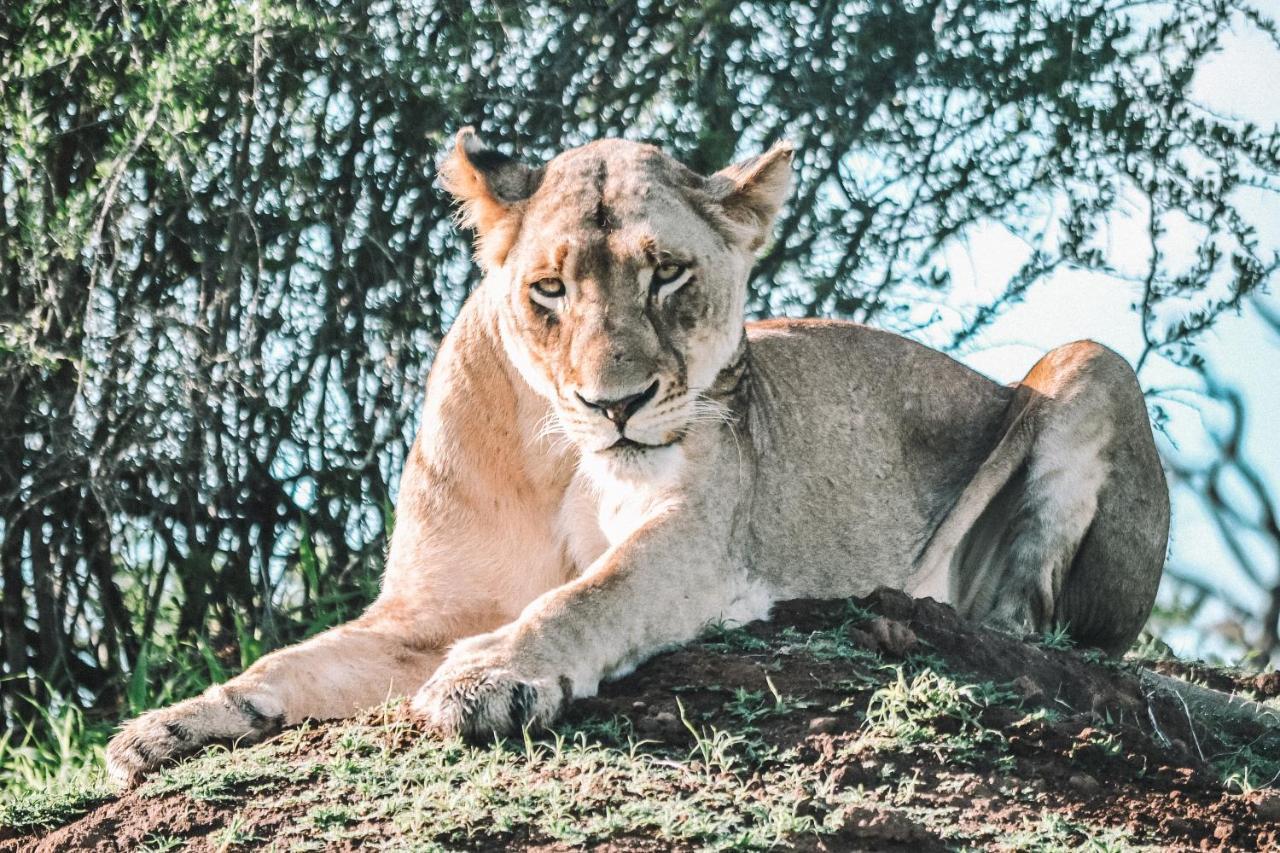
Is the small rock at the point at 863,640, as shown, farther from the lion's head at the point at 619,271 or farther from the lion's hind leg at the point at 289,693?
the lion's hind leg at the point at 289,693

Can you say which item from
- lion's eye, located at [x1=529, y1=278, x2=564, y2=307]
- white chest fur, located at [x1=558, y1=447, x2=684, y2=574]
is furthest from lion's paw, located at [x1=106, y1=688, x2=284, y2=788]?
lion's eye, located at [x1=529, y1=278, x2=564, y2=307]

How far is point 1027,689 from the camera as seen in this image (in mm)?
4227

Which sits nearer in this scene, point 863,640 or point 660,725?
point 660,725

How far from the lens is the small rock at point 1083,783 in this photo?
143 inches

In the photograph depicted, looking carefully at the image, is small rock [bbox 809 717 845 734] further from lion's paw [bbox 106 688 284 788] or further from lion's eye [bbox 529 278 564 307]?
lion's paw [bbox 106 688 284 788]

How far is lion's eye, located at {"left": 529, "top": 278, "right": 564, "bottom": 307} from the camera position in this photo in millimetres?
4355

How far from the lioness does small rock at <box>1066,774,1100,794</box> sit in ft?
3.66

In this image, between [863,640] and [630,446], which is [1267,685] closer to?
[863,640]

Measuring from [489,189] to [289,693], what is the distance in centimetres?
146

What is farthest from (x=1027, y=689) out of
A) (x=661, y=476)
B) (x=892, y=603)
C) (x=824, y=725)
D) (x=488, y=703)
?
(x=488, y=703)

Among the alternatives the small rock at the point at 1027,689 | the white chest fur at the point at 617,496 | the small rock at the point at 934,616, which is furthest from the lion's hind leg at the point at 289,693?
the small rock at the point at 1027,689

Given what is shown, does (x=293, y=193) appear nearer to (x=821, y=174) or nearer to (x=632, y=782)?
(x=821, y=174)

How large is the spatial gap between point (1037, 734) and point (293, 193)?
4014mm

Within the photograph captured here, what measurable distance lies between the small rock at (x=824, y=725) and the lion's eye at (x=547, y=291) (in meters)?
1.27
